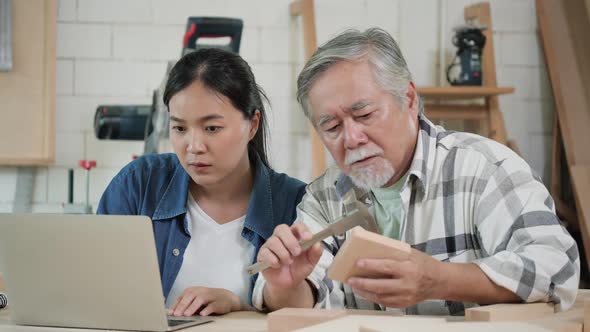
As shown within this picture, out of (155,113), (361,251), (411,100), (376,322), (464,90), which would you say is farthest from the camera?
(464,90)

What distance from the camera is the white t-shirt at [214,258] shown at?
1.97m

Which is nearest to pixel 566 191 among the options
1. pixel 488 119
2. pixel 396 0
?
pixel 488 119

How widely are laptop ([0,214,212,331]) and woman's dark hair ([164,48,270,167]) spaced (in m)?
0.72

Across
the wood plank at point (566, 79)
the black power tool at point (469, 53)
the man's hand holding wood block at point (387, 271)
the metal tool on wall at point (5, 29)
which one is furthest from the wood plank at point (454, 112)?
the man's hand holding wood block at point (387, 271)

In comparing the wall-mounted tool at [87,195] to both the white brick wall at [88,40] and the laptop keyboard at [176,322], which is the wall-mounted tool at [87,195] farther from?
the laptop keyboard at [176,322]

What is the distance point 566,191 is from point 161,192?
7.91 ft

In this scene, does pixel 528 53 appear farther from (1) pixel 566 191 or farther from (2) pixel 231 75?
(2) pixel 231 75

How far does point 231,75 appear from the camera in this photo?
81.5 inches

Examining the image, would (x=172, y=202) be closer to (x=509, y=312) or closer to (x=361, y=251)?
(x=361, y=251)

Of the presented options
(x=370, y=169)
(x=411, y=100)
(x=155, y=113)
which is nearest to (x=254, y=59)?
(x=155, y=113)

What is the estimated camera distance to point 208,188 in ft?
6.90

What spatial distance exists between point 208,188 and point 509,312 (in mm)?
1009

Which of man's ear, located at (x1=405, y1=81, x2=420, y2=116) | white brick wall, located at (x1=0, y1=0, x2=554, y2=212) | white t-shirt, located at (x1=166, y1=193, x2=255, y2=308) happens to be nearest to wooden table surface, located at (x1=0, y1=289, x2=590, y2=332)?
white t-shirt, located at (x1=166, y1=193, x2=255, y2=308)

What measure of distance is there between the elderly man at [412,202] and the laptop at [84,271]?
0.26 metres
